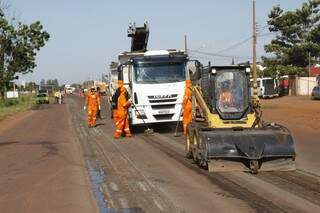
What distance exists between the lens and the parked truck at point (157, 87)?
22203 millimetres

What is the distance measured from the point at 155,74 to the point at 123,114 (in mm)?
1992

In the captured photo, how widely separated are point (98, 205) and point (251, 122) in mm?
5345

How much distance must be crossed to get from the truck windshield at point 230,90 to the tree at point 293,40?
54218 mm

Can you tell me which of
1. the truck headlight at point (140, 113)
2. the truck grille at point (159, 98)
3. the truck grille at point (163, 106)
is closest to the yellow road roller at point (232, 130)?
the truck grille at point (159, 98)

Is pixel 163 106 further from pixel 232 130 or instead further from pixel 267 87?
pixel 267 87

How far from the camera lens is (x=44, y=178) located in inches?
463

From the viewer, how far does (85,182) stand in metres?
11.2

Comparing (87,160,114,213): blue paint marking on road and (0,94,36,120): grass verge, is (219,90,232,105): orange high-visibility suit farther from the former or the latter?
(0,94,36,120): grass verge

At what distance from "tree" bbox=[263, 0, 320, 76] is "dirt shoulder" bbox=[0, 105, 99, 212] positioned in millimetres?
49612

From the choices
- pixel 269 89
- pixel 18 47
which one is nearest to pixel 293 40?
pixel 269 89

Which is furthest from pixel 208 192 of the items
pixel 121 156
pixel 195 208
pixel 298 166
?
pixel 121 156

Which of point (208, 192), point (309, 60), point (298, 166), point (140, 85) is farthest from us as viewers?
point (309, 60)

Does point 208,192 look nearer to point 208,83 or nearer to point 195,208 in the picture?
point 195,208

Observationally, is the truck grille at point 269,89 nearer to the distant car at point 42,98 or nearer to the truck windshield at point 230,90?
the distant car at point 42,98
